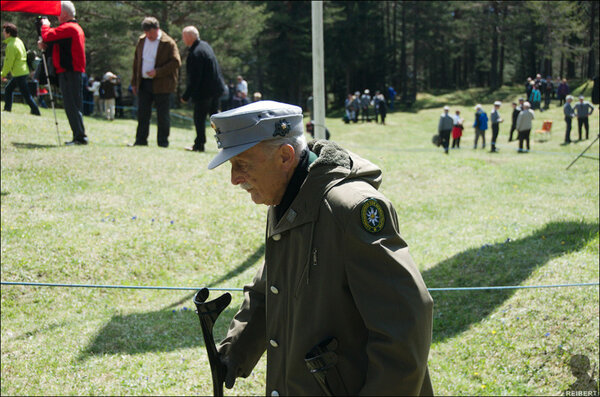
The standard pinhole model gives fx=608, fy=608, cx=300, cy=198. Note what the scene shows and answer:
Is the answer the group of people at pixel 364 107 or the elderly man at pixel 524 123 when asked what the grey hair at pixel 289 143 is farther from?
the group of people at pixel 364 107

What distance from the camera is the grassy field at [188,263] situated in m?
5.45

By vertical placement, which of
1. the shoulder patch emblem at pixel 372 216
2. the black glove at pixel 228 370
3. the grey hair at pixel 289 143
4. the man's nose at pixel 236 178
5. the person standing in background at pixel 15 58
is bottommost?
the black glove at pixel 228 370

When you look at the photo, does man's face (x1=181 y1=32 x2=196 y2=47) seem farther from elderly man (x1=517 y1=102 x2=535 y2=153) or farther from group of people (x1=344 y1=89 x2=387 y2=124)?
group of people (x1=344 y1=89 x2=387 y2=124)

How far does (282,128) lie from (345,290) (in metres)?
0.65

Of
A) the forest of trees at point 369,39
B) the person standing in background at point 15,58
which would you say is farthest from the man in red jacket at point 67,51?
the forest of trees at point 369,39

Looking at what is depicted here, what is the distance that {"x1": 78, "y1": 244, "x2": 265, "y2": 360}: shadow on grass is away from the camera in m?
5.79

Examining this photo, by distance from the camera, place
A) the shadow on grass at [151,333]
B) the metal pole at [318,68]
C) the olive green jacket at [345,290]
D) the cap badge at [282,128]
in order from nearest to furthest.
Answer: the olive green jacket at [345,290] → the cap badge at [282,128] → the shadow on grass at [151,333] → the metal pole at [318,68]

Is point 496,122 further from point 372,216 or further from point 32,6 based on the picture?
point 372,216

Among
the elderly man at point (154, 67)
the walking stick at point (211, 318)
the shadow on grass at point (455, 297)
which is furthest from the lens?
the elderly man at point (154, 67)

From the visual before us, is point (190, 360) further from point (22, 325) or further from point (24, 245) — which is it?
point (24, 245)

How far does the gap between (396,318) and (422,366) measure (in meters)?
0.19

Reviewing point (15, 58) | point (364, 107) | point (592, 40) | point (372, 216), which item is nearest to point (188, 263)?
point (372, 216)

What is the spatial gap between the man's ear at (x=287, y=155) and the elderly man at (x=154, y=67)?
9593 mm

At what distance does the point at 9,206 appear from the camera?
8.65m
